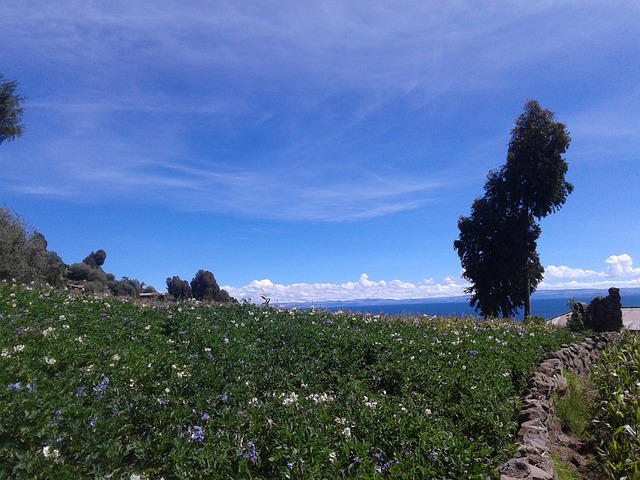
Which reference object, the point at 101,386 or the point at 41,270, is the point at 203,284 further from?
the point at 101,386

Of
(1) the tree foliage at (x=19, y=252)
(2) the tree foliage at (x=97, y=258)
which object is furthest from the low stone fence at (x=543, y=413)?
(2) the tree foliage at (x=97, y=258)

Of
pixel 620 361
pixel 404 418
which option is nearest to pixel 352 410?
pixel 404 418

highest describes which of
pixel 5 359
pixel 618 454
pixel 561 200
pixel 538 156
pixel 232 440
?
pixel 538 156

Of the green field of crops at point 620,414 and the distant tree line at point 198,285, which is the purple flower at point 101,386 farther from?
the distant tree line at point 198,285

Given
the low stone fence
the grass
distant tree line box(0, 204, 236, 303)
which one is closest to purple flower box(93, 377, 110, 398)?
the low stone fence

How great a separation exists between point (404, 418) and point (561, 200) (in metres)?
22.5

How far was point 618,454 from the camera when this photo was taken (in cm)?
518

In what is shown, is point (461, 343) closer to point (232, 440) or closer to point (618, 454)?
point (618, 454)

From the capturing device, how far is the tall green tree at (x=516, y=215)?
2320 cm

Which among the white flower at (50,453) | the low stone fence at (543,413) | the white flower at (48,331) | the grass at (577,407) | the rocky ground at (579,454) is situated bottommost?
the rocky ground at (579,454)

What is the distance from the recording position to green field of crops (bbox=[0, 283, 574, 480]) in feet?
11.6

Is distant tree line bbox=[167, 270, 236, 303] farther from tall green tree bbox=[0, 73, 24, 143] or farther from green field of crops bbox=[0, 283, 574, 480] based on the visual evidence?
green field of crops bbox=[0, 283, 574, 480]

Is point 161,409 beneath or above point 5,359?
beneath

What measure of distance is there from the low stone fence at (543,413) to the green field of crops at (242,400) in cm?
Result: 17
